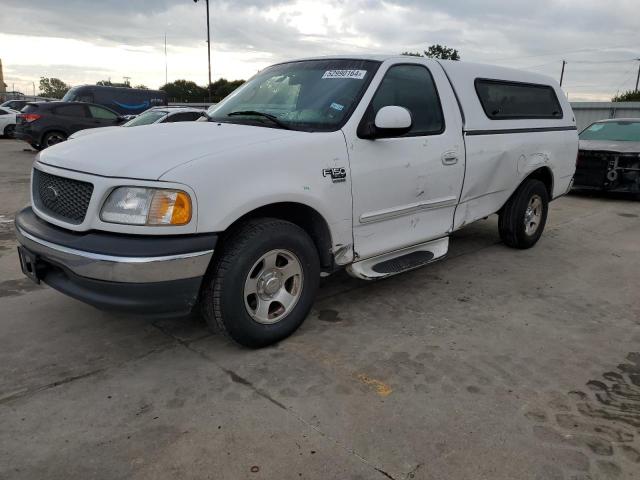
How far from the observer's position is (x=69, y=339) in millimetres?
3473

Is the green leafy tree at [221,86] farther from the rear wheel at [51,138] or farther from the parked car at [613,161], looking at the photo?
the parked car at [613,161]

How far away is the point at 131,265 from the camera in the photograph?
268cm

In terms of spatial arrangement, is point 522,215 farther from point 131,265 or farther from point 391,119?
point 131,265

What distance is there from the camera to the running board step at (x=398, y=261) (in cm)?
384

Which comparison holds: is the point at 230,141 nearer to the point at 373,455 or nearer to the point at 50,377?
the point at 50,377

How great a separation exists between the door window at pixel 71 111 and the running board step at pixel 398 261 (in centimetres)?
1378

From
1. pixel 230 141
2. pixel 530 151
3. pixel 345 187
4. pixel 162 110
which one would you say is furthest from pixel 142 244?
pixel 162 110

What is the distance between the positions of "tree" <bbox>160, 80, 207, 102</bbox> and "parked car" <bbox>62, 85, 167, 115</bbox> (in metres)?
38.3

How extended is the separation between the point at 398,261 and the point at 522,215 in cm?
219

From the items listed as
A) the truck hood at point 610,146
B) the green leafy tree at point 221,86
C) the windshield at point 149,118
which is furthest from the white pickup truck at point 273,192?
the green leafy tree at point 221,86

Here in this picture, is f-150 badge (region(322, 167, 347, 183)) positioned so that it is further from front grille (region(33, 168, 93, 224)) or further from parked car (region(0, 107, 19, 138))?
parked car (region(0, 107, 19, 138))

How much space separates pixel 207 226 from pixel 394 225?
1657 millimetres

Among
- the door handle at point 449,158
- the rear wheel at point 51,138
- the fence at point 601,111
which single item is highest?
the fence at point 601,111

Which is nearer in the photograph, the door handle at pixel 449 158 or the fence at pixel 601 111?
the door handle at pixel 449 158
